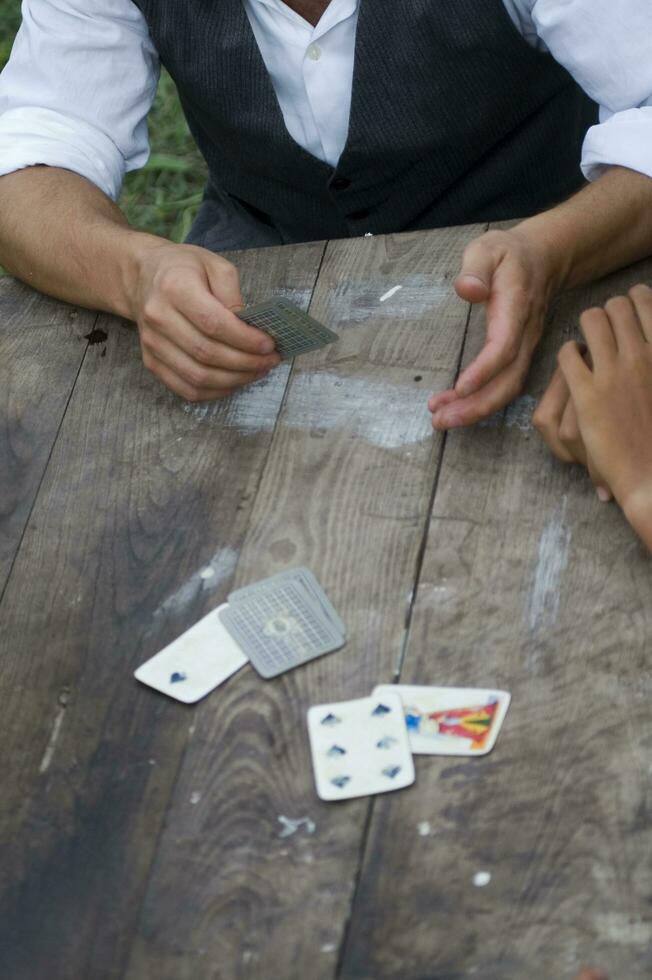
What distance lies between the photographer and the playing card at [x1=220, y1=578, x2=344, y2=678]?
1128 mm

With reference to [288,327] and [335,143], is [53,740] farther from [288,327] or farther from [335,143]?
[335,143]

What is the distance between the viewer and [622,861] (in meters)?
0.93

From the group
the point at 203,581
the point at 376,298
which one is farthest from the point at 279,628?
the point at 376,298

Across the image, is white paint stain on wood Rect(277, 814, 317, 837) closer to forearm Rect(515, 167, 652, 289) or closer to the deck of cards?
the deck of cards

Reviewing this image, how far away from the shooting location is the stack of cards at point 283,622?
1.13 m

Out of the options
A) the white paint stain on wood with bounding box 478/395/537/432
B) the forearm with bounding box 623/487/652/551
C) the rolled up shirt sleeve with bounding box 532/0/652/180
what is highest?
the rolled up shirt sleeve with bounding box 532/0/652/180

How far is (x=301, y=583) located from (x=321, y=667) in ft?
0.35

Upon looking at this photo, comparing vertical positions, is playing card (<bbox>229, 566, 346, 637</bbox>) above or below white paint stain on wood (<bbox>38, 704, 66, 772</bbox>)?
above

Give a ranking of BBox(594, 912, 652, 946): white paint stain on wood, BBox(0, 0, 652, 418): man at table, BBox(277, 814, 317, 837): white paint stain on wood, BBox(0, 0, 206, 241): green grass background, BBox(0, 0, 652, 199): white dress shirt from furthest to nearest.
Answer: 1. BBox(0, 0, 206, 241): green grass background
2. BBox(0, 0, 652, 199): white dress shirt
3. BBox(0, 0, 652, 418): man at table
4. BBox(277, 814, 317, 837): white paint stain on wood
5. BBox(594, 912, 652, 946): white paint stain on wood

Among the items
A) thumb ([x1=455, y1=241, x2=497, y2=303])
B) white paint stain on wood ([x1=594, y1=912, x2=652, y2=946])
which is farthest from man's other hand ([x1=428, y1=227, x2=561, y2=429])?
white paint stain on wood ([x1=594, y1=912, x2=652, y2=946])

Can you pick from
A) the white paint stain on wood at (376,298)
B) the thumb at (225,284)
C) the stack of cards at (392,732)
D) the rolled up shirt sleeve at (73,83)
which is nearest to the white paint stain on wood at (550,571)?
the stack of cards at (392,732)

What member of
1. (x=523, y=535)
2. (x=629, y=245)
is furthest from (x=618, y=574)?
(x=629, y=245)

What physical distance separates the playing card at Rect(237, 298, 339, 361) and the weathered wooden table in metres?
0.03

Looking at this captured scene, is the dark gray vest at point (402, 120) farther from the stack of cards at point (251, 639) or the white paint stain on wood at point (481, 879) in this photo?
the white paint stain on wood at point (481, 879)
